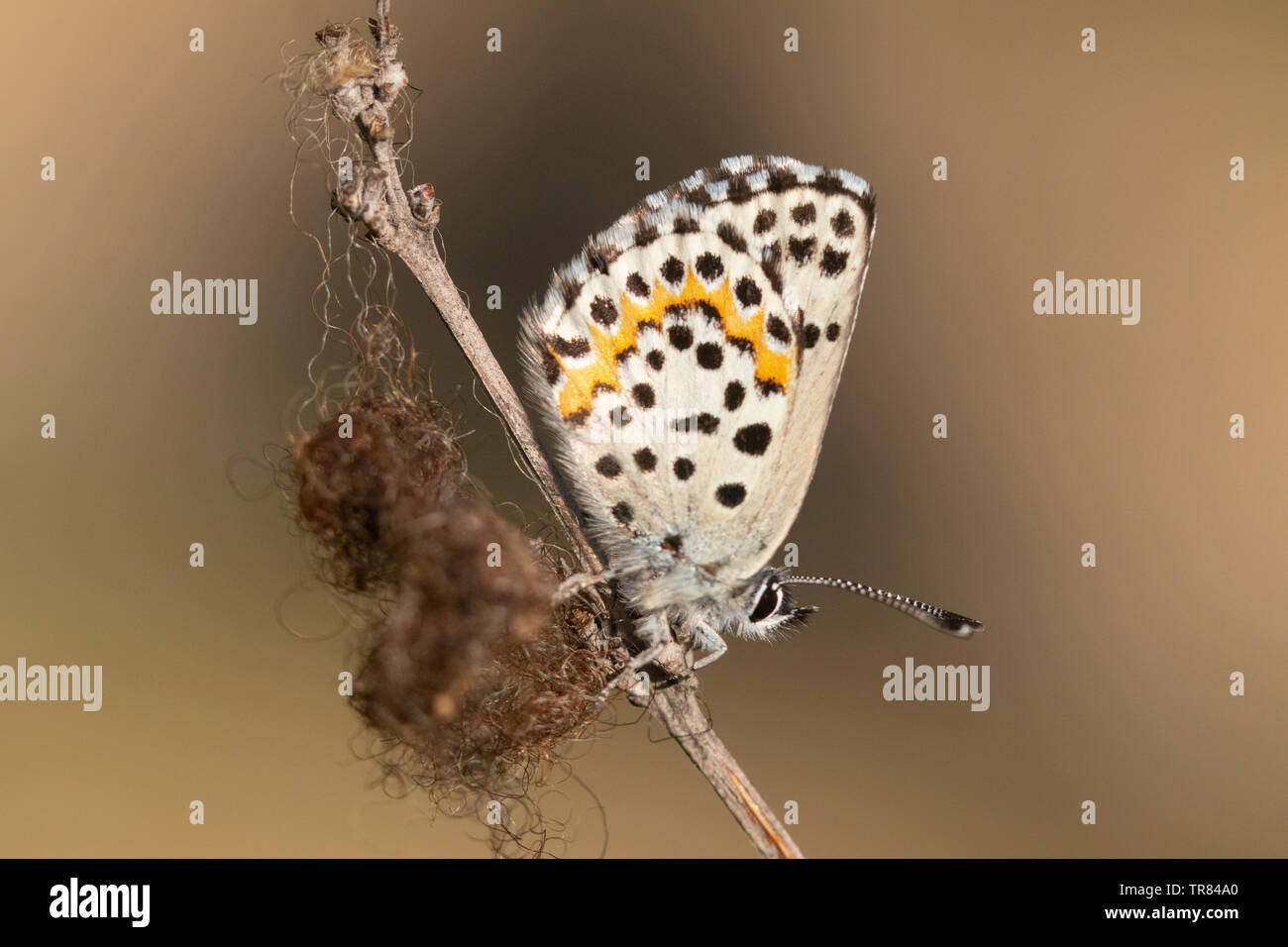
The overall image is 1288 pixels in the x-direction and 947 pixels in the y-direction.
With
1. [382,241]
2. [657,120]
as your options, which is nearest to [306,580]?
[382,241]

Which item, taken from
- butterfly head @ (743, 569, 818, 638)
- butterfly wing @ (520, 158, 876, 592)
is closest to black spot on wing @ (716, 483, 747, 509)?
butterfly wing @ (520, 158, 876, 592)

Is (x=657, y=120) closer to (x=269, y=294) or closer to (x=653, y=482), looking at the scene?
(x=269, y=294)

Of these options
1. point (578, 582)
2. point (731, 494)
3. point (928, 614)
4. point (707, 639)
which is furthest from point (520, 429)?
point (928, 614)

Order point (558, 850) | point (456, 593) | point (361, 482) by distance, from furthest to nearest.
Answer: point (558, 850) → point (361, 482) → point (456, 593)

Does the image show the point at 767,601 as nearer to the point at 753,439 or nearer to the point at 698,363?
the point at 753,439

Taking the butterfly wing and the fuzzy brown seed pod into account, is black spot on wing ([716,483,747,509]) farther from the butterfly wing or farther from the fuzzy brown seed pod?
the fuzzy brown seed pod

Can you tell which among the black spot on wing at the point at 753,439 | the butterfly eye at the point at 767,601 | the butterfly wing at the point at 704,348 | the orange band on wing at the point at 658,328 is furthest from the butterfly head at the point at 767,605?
the orange band on wing at the point at 658,328
